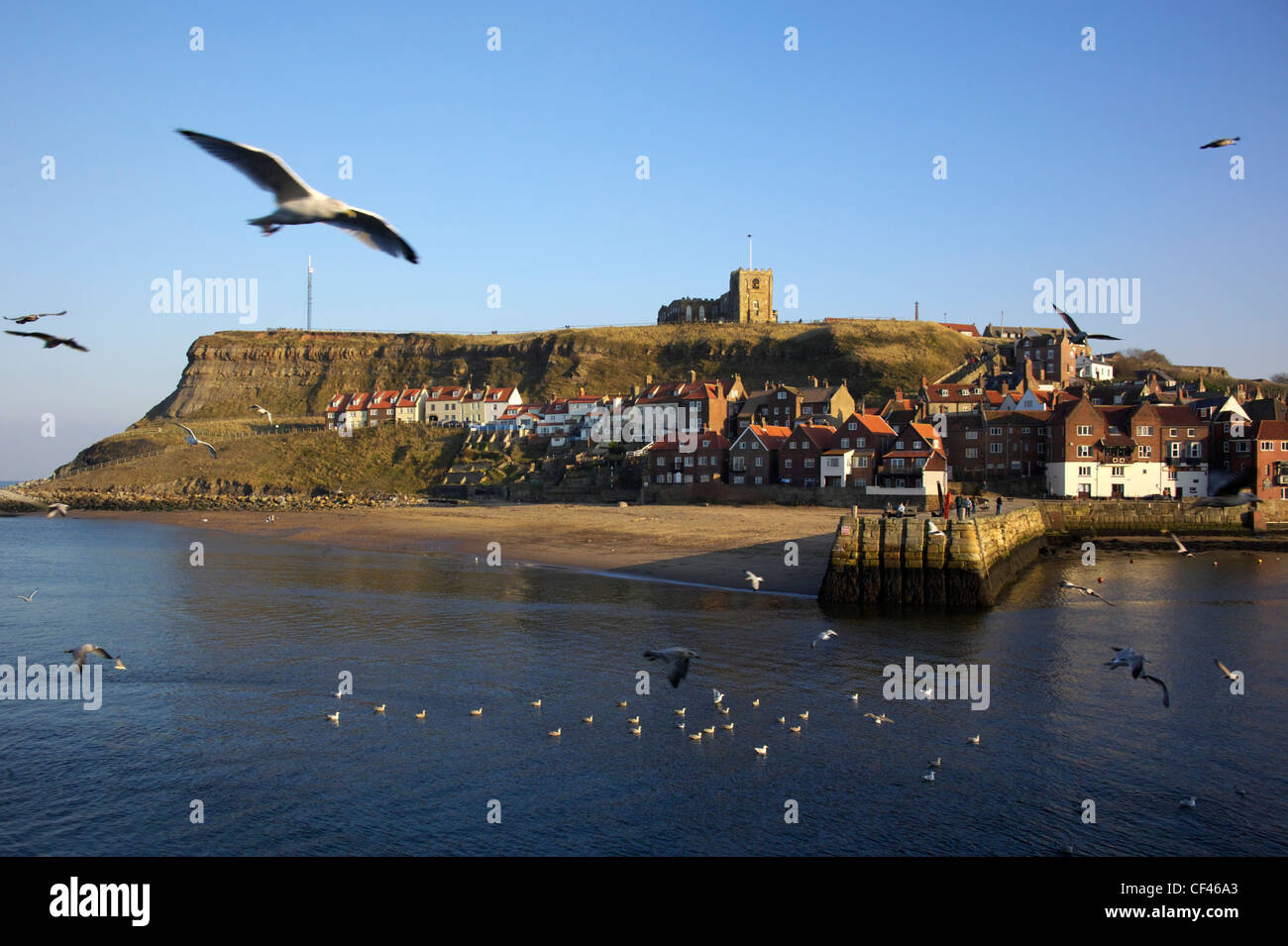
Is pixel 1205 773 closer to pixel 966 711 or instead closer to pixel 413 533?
pixel 966 711

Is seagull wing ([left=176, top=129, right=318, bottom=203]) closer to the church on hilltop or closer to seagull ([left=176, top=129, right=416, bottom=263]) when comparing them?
seagull ([left=176, top=129, right=416, bottom=263])

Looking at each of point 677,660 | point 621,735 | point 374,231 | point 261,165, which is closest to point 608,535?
point 621,735

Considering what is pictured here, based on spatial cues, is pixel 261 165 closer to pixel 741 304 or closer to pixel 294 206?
pixel 294 206

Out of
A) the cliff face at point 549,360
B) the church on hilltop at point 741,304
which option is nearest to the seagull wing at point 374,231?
the cliff face at point 549,360

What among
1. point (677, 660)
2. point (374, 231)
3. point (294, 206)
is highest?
point (294, 206)

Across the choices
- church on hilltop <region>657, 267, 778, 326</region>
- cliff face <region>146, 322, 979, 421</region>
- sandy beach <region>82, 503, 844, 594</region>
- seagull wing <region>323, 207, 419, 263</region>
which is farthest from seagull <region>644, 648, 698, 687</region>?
church on hilltop <region>657, 267, 778, 326</region>
